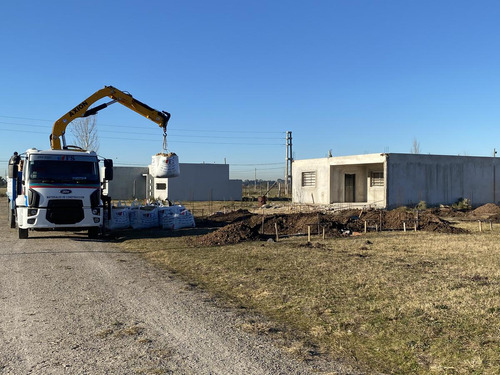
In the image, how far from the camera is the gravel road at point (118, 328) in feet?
15.5

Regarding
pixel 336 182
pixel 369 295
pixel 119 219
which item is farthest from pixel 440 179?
pixel 369 295

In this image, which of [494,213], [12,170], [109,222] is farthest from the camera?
[494,213]

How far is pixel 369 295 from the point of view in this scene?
7.49 m

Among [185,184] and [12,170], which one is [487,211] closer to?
[12,170]

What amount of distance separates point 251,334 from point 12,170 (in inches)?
520

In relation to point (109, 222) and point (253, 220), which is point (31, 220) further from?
point (253, 220)

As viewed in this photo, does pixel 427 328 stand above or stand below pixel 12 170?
below

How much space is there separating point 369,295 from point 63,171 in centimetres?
1069

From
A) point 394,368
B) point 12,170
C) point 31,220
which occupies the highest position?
point 12,170

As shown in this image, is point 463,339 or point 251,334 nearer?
point 463,339

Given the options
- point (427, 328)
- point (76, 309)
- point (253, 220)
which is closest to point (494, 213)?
point (253, 220)

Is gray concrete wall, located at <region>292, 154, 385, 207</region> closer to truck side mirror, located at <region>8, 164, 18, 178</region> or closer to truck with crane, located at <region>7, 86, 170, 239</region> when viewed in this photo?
truck with crane, located at <region>7, 86, 170, 239</region>

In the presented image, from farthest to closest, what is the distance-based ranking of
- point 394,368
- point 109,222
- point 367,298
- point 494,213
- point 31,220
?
point 494,213 → point 109,222 → point 31,220 → point 367,298 → point 394,368

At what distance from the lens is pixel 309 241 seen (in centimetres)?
1430
